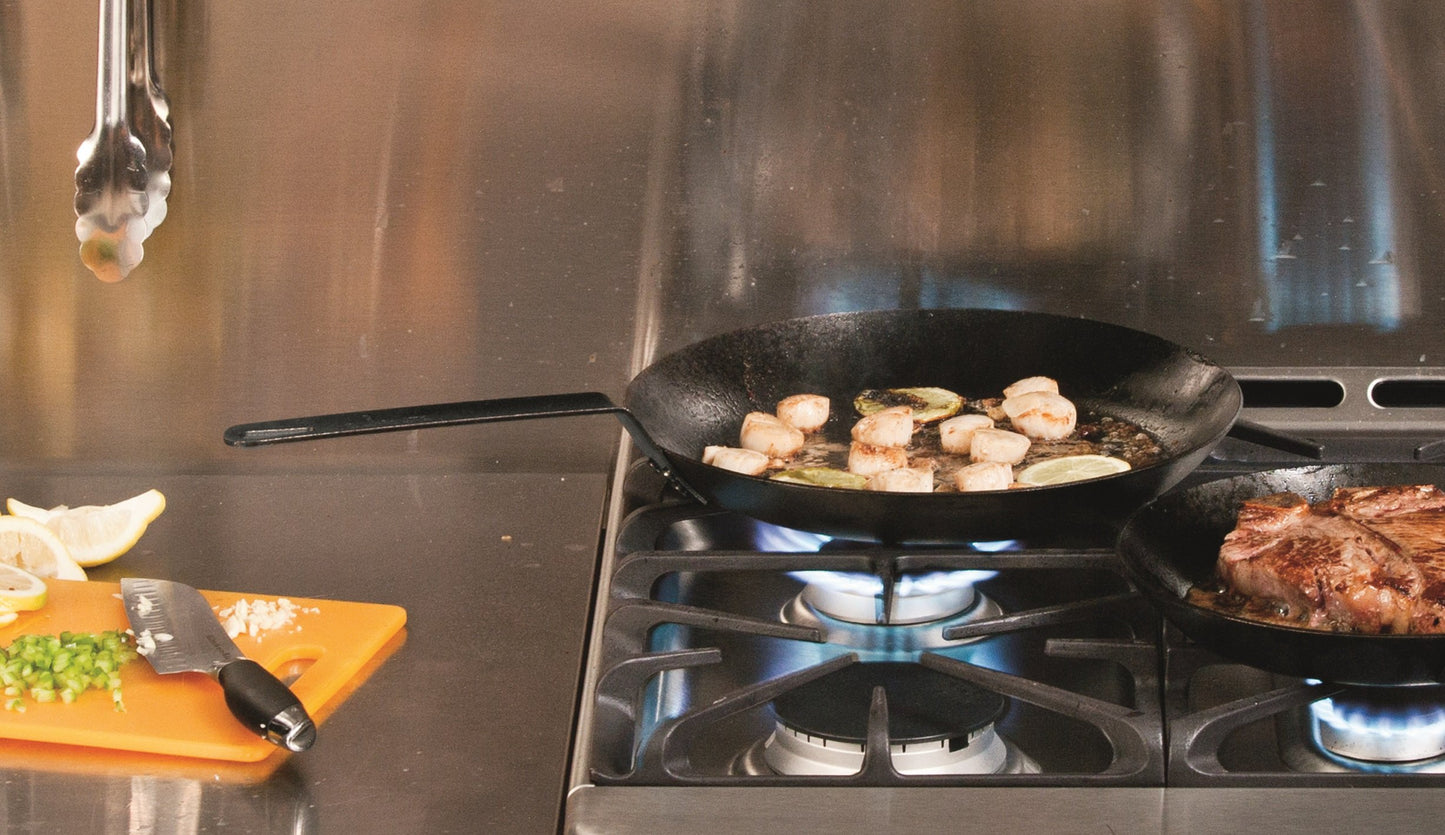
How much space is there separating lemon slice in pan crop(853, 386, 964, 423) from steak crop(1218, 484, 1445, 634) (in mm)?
365

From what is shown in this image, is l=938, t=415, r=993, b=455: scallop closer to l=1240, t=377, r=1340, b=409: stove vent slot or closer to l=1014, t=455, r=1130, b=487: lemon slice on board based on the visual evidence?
l=1014, t=455, r=1130, b=487: lemon slice on board

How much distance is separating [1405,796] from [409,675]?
71cm

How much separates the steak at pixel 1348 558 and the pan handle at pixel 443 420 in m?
0.47

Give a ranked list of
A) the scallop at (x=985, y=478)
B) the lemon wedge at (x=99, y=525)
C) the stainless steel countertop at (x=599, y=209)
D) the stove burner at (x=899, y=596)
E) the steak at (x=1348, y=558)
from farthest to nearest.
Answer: the stainless steel countertop at (x=599, y=209) < the lemon wedge at (x=99, y=525) < the scallop at (x=985, y=478) < the stove burner at (x=899, y=596) < the steak at (x=1348, y=558)

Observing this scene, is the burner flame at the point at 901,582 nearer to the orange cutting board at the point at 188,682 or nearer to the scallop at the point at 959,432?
the scallop at the point at 959,432

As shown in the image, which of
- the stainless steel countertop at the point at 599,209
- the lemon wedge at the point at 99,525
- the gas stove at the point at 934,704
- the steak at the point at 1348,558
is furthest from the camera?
the stainless steel countertop at the point at 599,209

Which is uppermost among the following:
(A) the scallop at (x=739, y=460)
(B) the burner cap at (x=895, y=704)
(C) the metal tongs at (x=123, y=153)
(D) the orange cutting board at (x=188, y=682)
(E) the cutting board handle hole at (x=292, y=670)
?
(C) the metal tongs at (x=123, y=153)

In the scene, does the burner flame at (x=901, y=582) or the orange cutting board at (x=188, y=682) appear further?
the burner flame at (x=901, y=582)

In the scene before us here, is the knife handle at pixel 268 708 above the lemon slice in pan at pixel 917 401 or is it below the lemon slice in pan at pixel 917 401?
below

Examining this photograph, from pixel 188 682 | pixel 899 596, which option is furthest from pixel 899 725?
pixel 188 682

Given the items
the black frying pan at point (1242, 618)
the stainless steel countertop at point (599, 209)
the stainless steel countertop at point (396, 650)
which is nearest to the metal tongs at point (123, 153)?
the stainless steel countertop at point (599, 209)

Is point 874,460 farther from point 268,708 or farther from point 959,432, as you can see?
point 268,708

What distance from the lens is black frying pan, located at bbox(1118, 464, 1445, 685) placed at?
0.83m

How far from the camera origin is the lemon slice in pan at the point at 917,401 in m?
1.37
